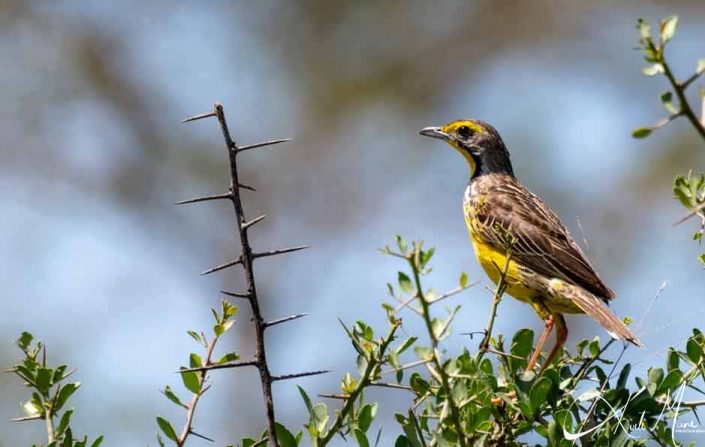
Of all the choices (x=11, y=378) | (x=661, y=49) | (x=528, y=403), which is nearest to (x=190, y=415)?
(x=528, y=403)

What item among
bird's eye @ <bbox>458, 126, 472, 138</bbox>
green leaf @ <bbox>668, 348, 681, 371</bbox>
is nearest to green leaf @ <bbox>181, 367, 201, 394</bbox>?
green leaf @ <bbox>668, 348, 681, 371</bbox>

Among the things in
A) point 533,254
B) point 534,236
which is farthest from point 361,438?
point 534,236

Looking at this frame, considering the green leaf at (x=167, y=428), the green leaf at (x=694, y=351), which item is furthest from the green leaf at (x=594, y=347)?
the green leaf at (x=167, y=428)

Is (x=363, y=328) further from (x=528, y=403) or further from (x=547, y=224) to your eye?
(x=547, y=224)

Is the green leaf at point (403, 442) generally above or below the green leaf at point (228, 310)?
below

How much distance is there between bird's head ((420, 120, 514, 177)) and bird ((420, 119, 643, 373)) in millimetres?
19

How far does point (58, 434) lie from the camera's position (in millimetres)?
2426

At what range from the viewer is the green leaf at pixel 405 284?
6.71 ft

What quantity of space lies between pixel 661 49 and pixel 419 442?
1.06 m

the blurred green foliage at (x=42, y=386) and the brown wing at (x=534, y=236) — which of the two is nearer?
the blurred green foliage at (x=42, y=386)

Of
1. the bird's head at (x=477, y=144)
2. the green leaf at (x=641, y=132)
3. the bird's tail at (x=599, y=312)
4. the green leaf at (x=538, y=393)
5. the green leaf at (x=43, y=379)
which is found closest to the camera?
the green leaf at (x=641, y=132)

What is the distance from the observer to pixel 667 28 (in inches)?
69.9

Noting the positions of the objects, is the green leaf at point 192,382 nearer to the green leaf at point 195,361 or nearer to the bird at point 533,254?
the green leaf at point 195,361

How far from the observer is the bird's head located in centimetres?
632
